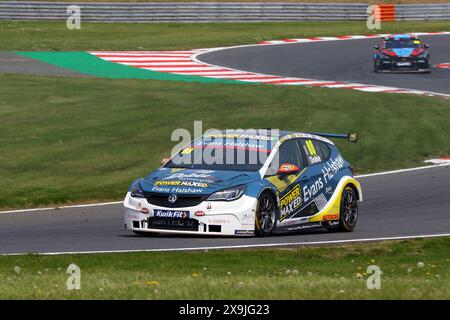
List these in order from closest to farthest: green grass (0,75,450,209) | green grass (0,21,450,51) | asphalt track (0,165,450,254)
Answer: asphalt track (0,165,450,254) → green grass (0,75,450,209) → green grass (0,21,450,51)

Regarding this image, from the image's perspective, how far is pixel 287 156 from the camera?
14.9 metres

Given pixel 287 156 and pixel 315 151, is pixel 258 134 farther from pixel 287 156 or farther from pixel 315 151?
pixel 315 151

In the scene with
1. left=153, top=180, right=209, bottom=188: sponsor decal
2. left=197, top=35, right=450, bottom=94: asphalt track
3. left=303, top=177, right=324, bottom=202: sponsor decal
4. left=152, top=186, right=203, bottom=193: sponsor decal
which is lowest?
left=197, top=35, right=450, bottom=94: asphalt track

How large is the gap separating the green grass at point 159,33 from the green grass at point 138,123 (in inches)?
357

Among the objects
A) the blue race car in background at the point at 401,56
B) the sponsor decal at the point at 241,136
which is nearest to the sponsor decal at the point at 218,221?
the sponsor decal at the point at 241,136

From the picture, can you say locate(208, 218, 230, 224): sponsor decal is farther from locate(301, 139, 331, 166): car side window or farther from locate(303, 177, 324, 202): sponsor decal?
locate(301, 139, 331, 166): car side window

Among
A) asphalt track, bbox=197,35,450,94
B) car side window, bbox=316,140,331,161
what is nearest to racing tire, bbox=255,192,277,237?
car side window, bbox=316,140,331,161

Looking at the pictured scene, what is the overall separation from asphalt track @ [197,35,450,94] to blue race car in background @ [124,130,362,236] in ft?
56.0

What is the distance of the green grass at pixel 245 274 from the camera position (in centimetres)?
891

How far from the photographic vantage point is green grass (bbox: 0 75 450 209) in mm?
19047

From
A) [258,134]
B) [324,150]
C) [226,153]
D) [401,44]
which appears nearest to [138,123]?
[324,150]

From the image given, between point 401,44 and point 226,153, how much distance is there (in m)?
23.3

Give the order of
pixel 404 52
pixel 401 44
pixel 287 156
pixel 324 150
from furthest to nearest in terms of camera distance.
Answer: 1. pixel 401 44
2. pixel 404 52
3. pixel 324 150
4. pixel 287 156

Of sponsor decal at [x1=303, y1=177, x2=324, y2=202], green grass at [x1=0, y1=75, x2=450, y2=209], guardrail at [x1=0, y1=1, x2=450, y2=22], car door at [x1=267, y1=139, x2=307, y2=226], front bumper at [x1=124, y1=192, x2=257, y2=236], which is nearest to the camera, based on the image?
front bumper at [x1=124, y1=192, x2=257, y2=236]
